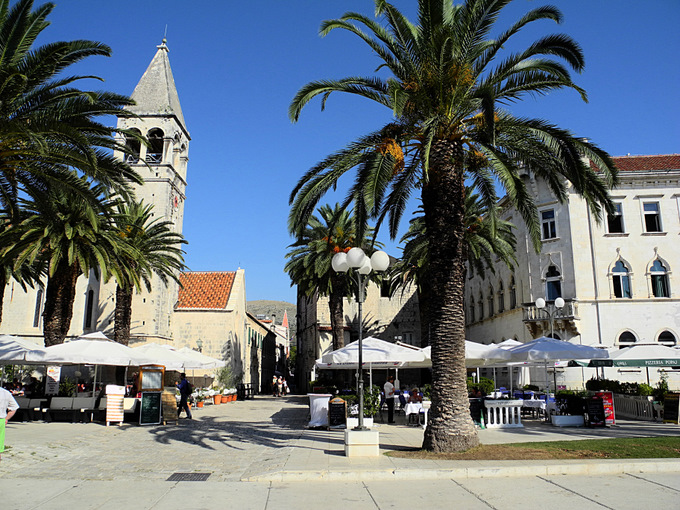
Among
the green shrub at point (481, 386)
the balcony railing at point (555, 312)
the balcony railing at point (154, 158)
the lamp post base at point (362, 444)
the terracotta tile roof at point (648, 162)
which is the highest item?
the balcony railing at point (154, 158)

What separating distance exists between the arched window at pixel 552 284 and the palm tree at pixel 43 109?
27.1 meters

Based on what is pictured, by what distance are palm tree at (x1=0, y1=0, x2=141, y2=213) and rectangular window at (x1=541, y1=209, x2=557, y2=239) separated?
2738cm

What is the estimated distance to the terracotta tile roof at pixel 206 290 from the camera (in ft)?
136

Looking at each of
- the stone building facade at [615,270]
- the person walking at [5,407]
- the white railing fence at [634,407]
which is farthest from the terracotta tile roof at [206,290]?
the person walking at [5,407]

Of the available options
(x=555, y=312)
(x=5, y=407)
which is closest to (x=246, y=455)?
(x=5, y=407)

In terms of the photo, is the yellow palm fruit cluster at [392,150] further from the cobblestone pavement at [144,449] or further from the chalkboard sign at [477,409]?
the chalkboard sign at [477,409]

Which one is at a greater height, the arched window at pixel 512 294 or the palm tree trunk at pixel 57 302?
the arched window at pixel 512 294

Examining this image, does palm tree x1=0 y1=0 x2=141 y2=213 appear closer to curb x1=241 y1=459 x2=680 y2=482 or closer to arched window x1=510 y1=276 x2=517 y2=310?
curb x1=241 y1=459 x2=680 y2=482

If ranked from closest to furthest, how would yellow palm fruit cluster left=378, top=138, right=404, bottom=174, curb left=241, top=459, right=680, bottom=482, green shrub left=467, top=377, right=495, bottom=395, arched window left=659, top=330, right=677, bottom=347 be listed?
1. curb left=241, top=459, right=680, bottom=482
2. yellow palm fruit cluster left=378, top=138, right=404, bottom=174
3. green shrub left=467, top=377, right=495, bottom=395
4. arched window left=659, top=330, right=677, bottom=347

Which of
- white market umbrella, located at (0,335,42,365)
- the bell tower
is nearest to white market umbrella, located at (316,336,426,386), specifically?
white market umbrella, located at (0,335,42,365)

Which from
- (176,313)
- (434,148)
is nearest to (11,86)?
(434,148)

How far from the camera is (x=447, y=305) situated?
38.1ft

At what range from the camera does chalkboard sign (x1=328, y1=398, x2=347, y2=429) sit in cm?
1645

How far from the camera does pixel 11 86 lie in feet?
36.6
